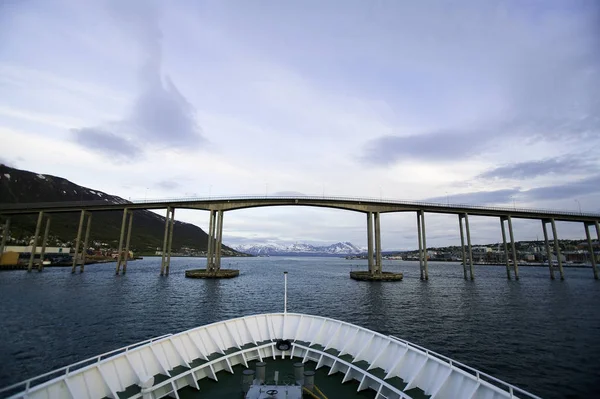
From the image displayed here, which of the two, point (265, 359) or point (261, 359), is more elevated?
point (261, 359)

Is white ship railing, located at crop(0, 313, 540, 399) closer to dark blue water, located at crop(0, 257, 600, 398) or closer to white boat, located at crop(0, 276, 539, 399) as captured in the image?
white boat, located at crop(0, 276, 539, 399)

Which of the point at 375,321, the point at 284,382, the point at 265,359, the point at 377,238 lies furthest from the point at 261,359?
the point at 377,238

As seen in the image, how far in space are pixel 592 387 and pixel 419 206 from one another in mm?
69428

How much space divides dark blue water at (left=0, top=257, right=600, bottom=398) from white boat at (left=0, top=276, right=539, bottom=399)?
35.5 feet

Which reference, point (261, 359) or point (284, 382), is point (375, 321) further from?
point (284, 382)

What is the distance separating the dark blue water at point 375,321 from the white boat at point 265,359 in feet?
35.5

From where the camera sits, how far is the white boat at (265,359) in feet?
31.2

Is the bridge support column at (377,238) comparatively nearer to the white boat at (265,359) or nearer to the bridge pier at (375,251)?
the bridge pier at (375,251)

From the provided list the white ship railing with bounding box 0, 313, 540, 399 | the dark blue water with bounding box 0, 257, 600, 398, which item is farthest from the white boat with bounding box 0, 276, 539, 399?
the dark blue water with bounding box 0, 257, 600, 398

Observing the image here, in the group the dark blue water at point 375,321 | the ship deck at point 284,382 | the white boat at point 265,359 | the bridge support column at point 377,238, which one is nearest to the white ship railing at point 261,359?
the white boat at point 265,359

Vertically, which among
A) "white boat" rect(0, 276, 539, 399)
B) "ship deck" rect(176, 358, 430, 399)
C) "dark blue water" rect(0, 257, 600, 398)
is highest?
"white boat" rect(0, 276, 539, 399)

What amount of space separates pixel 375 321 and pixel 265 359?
24457 millimetres

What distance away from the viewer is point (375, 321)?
35656mm

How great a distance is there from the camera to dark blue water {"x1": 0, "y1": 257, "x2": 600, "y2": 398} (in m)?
21.4
